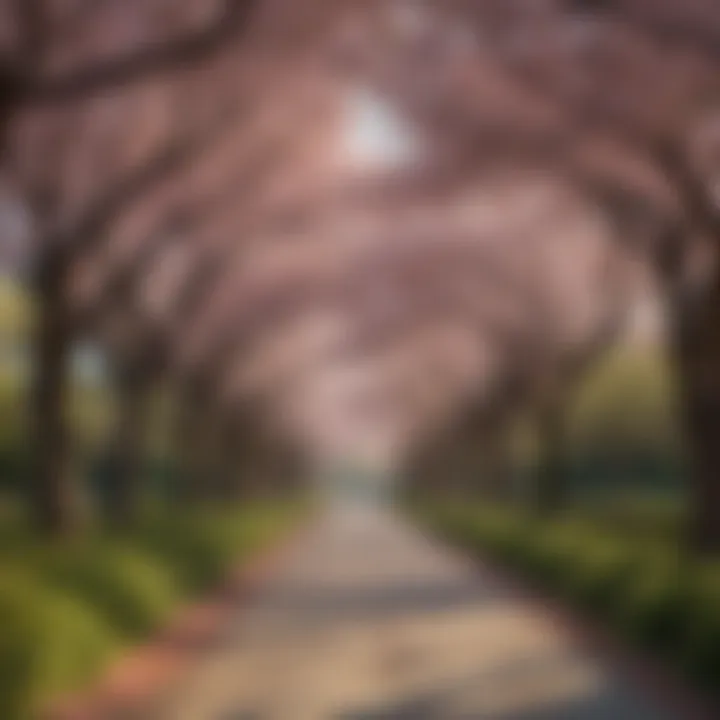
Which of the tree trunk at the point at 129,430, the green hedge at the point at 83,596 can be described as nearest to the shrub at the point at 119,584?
the green hedge at the point at 83,596

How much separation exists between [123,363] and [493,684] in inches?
614

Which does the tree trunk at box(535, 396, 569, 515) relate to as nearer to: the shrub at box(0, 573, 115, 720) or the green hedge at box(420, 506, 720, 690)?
the green hedge at box(420, 506, 720, 690)

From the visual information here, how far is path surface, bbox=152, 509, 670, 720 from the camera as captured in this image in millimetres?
9812

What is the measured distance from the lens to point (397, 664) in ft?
40.4

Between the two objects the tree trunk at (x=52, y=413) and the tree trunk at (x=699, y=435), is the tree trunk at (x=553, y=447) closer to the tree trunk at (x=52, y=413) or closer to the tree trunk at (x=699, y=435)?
the tree trunk at (x=699, y=435)

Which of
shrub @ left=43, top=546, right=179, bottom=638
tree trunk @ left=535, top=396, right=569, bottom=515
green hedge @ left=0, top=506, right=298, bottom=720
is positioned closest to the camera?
green hedge @ left=0, top=506, right=298, bottom=720

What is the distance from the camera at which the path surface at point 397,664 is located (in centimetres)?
981

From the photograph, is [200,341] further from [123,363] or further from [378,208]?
[378,208]

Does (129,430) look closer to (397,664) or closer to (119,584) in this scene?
(119,584)

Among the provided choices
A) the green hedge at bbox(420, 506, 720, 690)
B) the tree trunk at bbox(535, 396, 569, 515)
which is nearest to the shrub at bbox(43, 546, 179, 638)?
the green hedge at bbox(420, 506, 720, 690)

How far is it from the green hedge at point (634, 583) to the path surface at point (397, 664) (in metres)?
0.69

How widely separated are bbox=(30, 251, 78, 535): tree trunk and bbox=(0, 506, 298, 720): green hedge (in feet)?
1.73

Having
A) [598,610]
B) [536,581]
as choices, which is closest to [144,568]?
[598,610]

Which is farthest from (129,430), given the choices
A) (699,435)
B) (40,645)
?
(40,645)
